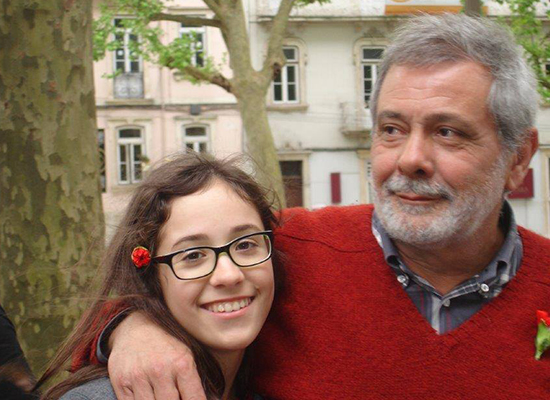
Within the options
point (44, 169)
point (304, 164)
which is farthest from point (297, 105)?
point (44, 169)

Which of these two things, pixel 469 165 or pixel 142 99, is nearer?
pixel 469 165

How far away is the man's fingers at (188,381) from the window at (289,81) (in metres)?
19.4

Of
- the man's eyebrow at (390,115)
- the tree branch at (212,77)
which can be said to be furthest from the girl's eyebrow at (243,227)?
the tree branch at (212,77)

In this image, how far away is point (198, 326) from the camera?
205 centimetres

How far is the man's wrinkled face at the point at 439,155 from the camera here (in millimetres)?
2334

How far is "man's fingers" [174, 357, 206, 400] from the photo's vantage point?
191 cm

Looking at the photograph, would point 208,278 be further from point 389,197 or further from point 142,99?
point 142,99

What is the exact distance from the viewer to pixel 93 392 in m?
1.88

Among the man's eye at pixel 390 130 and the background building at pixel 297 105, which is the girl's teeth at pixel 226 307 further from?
the background building at pixel 297 105

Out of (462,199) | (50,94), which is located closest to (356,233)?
(462,199)

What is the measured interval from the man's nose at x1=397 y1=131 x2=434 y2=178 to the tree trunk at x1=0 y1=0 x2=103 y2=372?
1.55 meters

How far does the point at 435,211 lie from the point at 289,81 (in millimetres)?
19352

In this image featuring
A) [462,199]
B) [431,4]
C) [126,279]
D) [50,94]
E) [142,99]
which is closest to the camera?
[126,279]

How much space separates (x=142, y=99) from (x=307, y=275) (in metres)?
18.9
